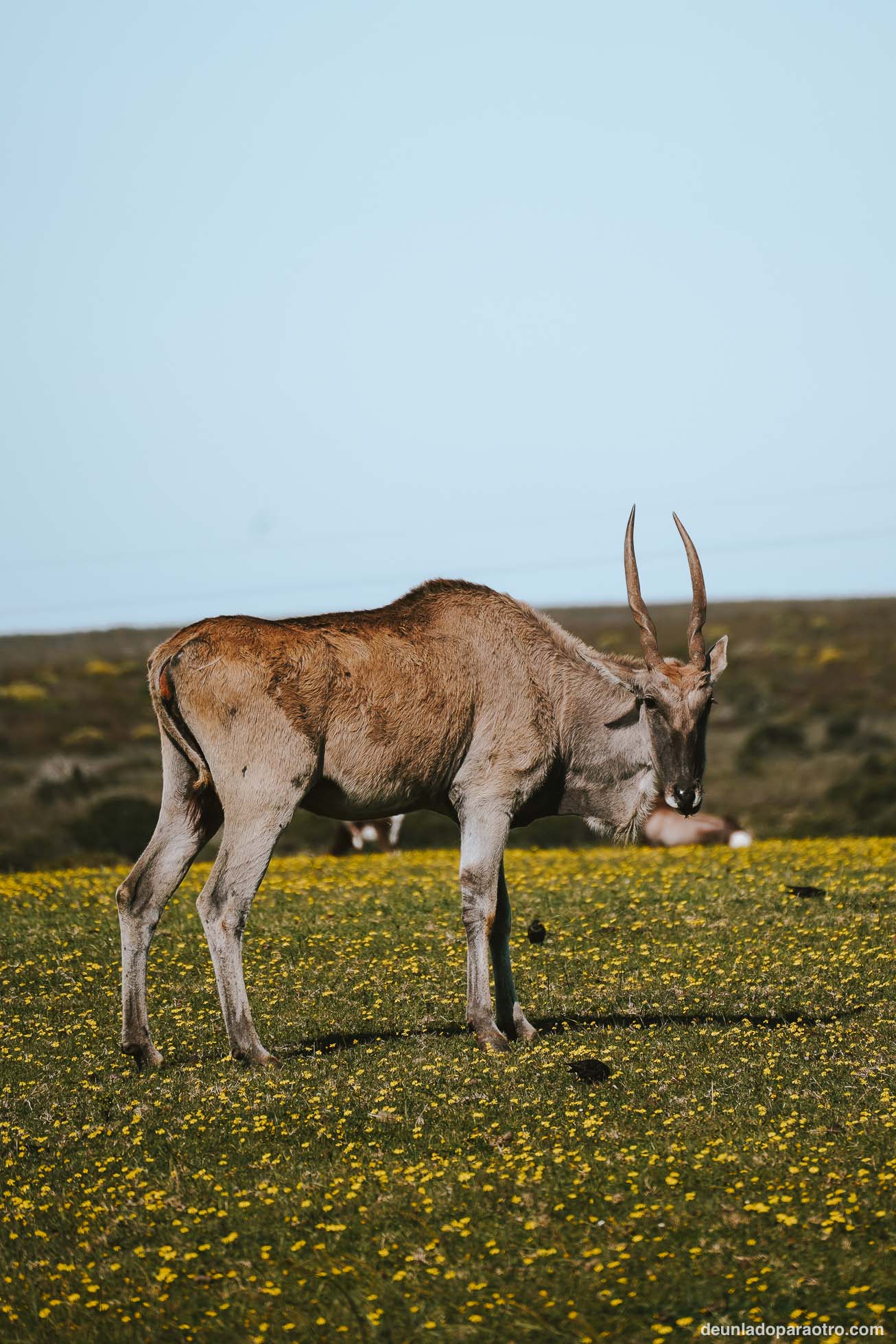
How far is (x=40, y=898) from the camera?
2008 centimetres

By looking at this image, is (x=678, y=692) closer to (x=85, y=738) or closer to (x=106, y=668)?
(x=85, y=738)

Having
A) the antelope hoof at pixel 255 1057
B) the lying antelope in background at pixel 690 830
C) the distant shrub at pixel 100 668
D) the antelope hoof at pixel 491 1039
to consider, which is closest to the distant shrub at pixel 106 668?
the distant shrub at pixel 100 668

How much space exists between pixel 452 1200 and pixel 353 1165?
0.97 metres

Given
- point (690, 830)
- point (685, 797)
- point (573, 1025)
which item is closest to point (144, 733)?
point (690, 830)

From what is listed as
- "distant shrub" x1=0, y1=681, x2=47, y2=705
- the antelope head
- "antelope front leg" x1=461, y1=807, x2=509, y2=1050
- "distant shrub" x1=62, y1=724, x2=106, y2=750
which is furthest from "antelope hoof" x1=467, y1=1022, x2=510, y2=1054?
"distant shrub" x1=0, y1=681, x2=47, y2=705

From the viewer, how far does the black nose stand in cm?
1242

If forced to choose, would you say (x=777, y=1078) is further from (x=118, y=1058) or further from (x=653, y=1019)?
(x=118, y=1058)

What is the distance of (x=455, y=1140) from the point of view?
9438 millimetres

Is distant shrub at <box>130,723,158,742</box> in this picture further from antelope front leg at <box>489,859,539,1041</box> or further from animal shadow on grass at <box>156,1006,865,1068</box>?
antelope front leg at <box>489,859,539,1041</box>

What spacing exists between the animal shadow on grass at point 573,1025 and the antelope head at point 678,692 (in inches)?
71.0

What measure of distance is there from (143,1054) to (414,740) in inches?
134

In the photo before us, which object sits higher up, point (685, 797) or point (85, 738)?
point (685, 797)

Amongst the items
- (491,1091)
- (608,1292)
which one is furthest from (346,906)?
(608,1292)

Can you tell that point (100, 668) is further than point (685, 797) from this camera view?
Yes
